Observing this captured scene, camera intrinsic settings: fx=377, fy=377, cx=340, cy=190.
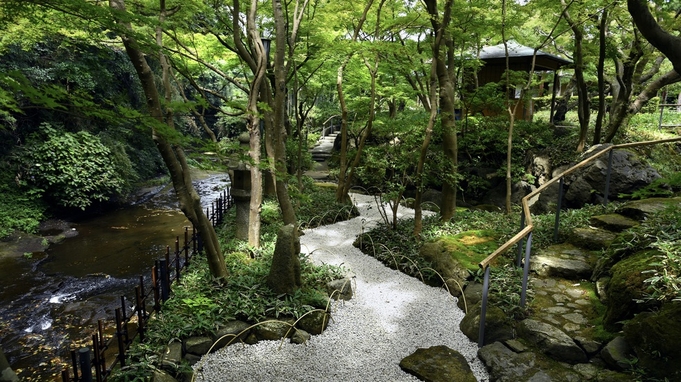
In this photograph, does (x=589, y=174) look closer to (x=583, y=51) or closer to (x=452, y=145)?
(x=452, y=145)

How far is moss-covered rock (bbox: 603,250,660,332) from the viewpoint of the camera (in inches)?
153

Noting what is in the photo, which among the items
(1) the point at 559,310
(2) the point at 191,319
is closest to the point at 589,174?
(1) the point at 559,310

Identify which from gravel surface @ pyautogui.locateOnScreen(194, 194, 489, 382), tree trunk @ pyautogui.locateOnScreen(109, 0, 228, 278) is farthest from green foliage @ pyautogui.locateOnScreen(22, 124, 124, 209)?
gravel surface @ pyautogui.locateOnScreen(194, 194, 489, 382)

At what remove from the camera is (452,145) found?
8.54 meters

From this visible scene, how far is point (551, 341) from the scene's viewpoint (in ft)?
13.8

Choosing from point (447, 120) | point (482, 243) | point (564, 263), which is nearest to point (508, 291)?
point (564, 263)

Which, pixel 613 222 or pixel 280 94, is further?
pixel 280 94

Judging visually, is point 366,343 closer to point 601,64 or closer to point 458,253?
point 458,253

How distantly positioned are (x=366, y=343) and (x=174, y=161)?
139 inches

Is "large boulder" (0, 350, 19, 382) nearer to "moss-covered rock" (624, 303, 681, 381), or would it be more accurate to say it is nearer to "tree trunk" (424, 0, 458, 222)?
"moss-covered rock" (624, 303, 681, 381)

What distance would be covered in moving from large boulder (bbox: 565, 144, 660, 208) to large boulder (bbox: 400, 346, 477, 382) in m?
5.79

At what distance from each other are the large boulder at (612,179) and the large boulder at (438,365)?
5.79 meters

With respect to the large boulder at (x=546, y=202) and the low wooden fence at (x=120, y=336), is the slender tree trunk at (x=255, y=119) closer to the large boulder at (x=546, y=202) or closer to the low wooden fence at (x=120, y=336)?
the low wooden fence at (x=120, y=336)

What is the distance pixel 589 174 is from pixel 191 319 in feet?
29.7
